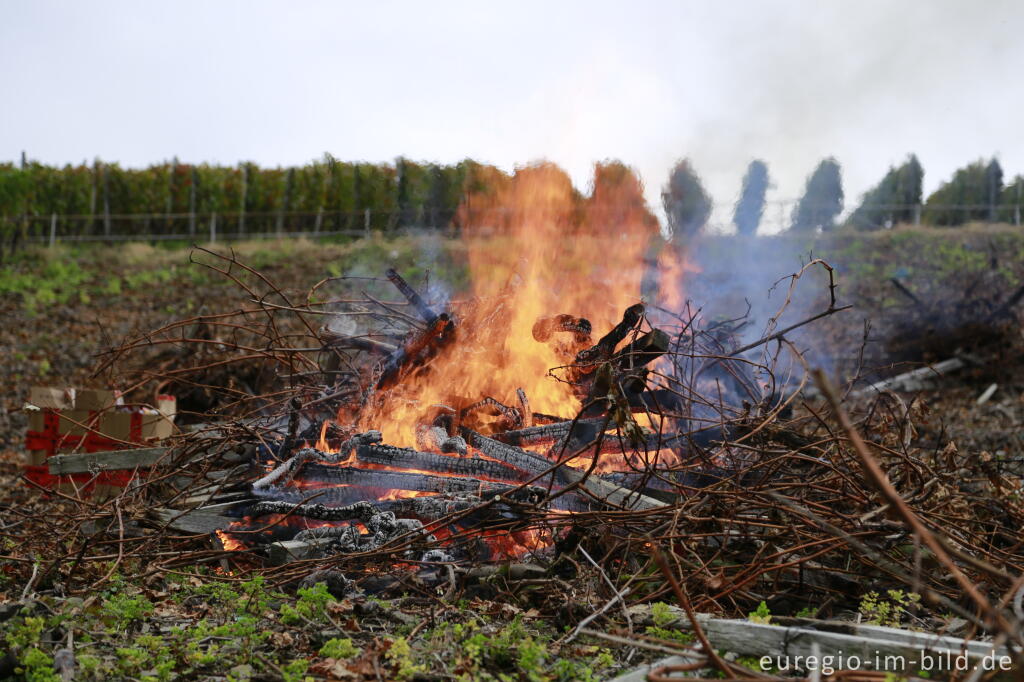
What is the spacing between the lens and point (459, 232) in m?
7.89

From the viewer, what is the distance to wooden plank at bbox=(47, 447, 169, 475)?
516cm

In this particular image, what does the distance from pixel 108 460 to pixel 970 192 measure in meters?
28.5

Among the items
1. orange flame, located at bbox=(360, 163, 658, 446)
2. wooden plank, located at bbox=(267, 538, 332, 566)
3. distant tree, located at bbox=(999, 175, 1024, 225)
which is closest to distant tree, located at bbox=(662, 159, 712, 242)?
orange flame, located at bbox=(360, 163, 658, 446)

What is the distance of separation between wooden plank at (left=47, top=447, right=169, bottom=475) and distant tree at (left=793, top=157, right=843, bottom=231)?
8174 mm

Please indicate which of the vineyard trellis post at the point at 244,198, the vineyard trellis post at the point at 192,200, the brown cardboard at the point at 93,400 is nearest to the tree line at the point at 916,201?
the brown cardboard at the point at 93,400

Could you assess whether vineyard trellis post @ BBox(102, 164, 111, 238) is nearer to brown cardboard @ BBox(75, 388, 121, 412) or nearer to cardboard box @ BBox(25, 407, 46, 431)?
cardboard box @ BBox(25, 407, 46, 431)

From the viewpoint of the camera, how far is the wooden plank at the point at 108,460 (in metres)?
5.16

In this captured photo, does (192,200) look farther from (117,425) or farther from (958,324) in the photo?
(958,324)

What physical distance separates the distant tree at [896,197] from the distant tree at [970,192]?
0.61 meters

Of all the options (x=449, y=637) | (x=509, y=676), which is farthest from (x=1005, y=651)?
(x=449, y=637)

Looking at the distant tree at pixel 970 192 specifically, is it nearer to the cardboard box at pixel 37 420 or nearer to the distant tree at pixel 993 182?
the distant tree at pixel 993 182

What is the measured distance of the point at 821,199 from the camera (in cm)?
1338

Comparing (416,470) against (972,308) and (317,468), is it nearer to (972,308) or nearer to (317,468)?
(317,468)

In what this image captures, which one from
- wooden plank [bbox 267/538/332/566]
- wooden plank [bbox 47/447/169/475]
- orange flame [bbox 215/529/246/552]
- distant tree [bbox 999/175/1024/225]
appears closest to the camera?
wooden plank [bbox 267/538/332/566]
